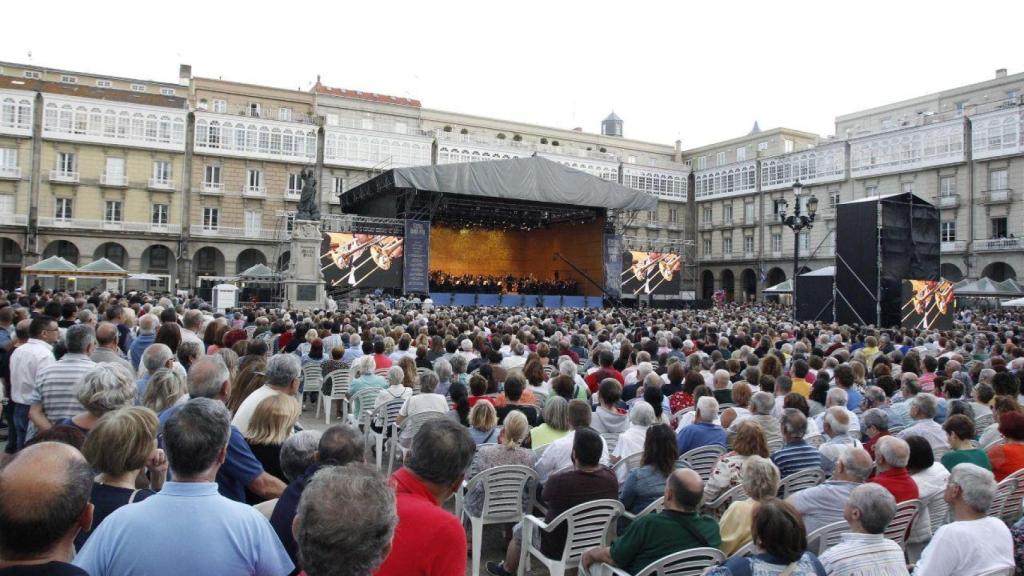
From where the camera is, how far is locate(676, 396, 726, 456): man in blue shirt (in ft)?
16.6

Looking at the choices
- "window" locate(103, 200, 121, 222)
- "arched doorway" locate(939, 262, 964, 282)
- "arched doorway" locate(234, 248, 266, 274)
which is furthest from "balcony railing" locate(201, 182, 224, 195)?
"arched doorway" locate(939, 262, 964, 282)

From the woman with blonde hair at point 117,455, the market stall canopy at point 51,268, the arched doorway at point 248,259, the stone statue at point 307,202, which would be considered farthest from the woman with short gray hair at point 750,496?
the arched doorway at point 248,259

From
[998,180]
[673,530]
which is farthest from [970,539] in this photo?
[998,180]

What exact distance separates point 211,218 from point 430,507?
131 ft

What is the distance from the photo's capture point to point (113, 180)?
35.9 m

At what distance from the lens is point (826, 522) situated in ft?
12.6

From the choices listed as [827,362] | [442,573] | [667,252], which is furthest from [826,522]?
[667,252]

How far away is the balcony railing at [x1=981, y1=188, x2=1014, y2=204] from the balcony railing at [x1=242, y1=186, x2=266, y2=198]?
134 ft

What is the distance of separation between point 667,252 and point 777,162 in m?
14.5

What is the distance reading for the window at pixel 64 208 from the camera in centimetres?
3522

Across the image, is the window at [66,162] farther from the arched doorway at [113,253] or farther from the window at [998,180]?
the window at [998,180]

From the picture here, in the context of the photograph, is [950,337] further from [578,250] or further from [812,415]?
[578,250]

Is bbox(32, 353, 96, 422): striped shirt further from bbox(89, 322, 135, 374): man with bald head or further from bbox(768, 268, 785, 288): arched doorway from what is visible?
bbox(768, 268, 785, 288): arched doorway

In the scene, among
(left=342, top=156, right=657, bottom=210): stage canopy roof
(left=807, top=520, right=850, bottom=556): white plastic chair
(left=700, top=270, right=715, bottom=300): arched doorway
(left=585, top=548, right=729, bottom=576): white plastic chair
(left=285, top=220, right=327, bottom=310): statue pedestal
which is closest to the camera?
(left=585, top=548, right=729, bottom=576): white plastic chair
